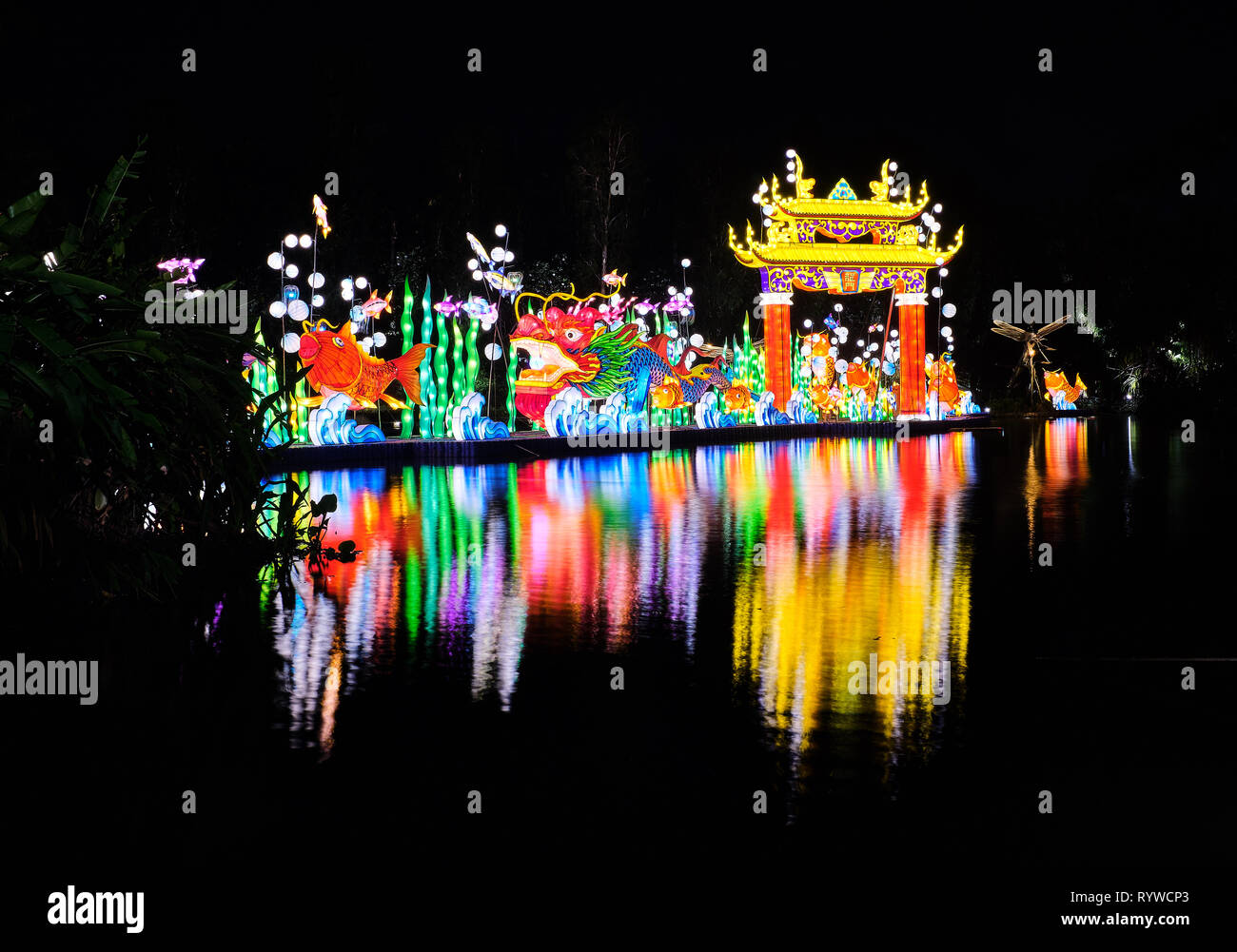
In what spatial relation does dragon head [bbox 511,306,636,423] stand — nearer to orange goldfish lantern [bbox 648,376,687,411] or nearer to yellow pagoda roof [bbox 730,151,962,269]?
orange goldfish lantern [bbox 648,376,687,411]

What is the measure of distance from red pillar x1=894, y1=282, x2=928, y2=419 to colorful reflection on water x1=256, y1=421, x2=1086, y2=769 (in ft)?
60.8

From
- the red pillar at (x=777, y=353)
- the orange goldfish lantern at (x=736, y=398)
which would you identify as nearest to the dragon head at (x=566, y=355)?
A: the orange goldfish lantern at (x=736, y=398)

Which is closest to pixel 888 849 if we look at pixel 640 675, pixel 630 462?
pixel 640 675

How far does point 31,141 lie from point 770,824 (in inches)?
1006

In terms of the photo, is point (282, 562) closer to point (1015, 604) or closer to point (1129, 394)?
point (1015, 604)

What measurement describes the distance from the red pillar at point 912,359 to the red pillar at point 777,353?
10.6 feet

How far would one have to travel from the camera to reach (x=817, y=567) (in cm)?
962

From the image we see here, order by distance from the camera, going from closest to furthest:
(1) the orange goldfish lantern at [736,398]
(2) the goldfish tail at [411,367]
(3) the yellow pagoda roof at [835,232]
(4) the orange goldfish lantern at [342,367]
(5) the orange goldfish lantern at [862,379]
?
(4) the orange goldfish lantern at [342,367] < (2) the goldfish tail at [411,367] < (1) the orange goldfish lantern at [736,398] < (3) the yellow pagoda roof at [835,232] < (5) the orange goldfish lantern at [862,379]

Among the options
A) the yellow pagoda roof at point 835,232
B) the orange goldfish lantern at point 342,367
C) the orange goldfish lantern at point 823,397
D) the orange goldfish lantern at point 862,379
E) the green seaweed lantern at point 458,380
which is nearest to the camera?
the orange goldfish lantern at point 342,367

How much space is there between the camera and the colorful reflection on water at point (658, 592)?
19.8 ft

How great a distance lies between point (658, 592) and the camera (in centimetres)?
865

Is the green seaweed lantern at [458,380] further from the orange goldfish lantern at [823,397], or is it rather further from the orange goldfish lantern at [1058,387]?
the orange goldfish lantern at [1058,387]

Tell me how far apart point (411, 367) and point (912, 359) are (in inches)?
617

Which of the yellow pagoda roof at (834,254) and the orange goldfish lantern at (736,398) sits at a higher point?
the yellow pagoda roof at (834,254)
